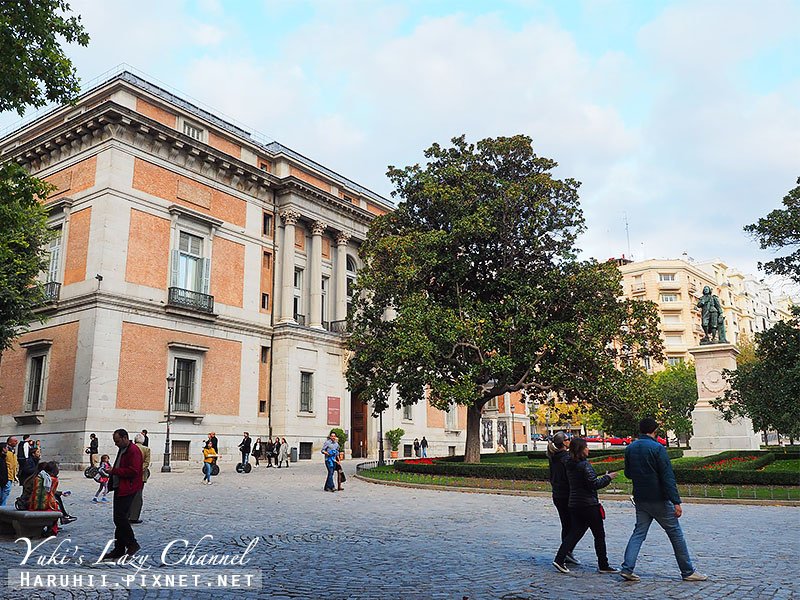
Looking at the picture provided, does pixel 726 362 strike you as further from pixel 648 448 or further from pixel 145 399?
pixel 145 399

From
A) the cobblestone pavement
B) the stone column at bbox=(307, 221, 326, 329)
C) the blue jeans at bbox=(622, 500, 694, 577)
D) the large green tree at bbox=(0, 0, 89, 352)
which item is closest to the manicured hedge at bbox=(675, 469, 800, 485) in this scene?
the cobblestone pavement

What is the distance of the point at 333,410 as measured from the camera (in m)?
40.9

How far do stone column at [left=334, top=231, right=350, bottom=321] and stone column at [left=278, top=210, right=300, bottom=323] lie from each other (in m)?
4.18

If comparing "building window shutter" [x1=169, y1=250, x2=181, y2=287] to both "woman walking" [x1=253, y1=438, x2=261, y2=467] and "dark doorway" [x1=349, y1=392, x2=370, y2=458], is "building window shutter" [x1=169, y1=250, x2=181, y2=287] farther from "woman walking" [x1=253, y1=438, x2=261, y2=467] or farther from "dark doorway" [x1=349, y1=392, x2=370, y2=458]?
"dark doorway" [x1=349, y1=392, x2=370, y2=458]

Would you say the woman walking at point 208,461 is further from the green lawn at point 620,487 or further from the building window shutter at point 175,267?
the building window shutter at point 175,267

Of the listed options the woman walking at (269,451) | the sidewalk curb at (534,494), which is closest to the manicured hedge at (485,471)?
the sidewalk curb at (534,494)

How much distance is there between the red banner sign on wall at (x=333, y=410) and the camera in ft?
133

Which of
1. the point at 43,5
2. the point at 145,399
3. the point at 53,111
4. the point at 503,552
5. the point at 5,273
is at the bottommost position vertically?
the point at 503,552

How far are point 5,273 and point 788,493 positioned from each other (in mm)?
26313

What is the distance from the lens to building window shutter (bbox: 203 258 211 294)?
35531 millimetres

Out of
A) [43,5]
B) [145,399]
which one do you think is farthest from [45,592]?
[145,399]

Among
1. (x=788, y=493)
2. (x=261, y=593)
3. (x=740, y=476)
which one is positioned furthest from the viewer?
(x=740, y=476)

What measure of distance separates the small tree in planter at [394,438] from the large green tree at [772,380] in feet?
73.8

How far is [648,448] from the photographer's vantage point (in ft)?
24.2
